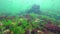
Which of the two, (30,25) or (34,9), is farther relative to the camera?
(34,9)

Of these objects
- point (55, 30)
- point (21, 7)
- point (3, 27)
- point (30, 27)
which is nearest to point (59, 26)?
point (55, 30)

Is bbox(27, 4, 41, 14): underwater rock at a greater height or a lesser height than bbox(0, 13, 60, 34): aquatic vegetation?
greater

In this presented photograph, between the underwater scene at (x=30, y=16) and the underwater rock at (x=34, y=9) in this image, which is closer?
the underwater scene at (x=30, y=16)

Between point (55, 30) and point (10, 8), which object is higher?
point (10, 8)

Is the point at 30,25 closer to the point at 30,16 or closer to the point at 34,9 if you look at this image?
the point at 30,16

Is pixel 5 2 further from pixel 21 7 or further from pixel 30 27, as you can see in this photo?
pixel 30 27

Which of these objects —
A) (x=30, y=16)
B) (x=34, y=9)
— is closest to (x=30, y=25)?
(x=30, y=16)

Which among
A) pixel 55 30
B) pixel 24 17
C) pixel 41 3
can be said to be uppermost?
pixel 41 3
